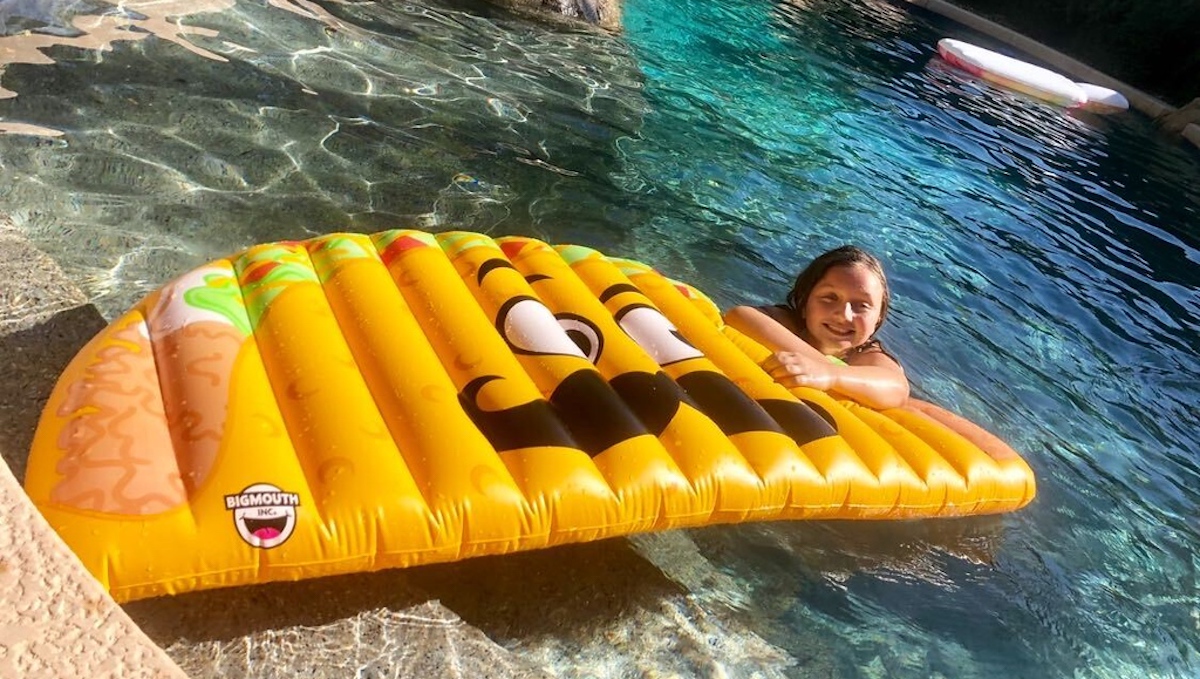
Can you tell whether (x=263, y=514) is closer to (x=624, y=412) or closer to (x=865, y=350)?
(x=624, y=412)

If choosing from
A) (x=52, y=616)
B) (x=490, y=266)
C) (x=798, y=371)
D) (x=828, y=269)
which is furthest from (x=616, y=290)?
(x=52, y=616)

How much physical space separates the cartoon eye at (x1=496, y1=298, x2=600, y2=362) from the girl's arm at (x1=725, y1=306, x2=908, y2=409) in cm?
70

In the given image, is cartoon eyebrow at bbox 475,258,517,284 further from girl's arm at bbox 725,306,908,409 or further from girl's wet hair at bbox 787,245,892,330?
girl's wet hair at bbox 787,245,892,330

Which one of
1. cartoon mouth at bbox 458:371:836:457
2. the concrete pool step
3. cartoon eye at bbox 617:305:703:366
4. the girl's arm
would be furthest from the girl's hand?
the concrete pool step

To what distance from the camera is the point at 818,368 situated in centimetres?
319

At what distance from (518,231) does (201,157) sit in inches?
60.3

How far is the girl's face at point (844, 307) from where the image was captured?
3.54 m

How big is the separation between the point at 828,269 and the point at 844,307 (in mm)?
168

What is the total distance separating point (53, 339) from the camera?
103 inches

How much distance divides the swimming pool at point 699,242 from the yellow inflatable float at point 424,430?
28cm

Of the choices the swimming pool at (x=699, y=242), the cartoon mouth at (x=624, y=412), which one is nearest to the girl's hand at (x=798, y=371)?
the cartoon mouth at (x=624, y=412)

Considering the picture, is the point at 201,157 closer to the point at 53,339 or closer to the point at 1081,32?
the point at 53,339

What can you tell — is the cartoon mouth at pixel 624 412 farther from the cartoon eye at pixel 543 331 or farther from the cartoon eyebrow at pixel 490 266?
the cartoon eyebrow at pixel 490 266

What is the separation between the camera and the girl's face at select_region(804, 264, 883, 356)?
139 inches
